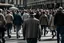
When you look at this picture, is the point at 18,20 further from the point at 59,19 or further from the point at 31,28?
the point at 31,28

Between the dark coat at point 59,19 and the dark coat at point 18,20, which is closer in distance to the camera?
the dark coat at point 59,19

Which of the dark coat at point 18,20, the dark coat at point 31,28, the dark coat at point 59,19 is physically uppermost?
the dark coat at point 31,28

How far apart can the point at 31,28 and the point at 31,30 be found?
8 centimetres

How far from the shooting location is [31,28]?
31.9ft

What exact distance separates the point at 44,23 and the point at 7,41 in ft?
9.58

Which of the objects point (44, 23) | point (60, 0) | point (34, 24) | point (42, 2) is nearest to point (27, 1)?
point (42, 2)

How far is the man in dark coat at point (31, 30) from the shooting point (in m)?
9.59

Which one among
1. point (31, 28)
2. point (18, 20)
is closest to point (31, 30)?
point (31, 28)

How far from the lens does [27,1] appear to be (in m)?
133

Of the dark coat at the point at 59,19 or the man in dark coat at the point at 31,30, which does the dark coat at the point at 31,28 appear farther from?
the dark coat at the point at 59,19

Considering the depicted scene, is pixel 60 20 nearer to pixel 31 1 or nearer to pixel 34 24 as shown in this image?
pixel 34 24

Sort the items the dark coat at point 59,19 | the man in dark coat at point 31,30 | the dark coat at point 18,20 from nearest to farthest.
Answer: the man in dark coat at point 31,30 → the dark coat at point 59,19 → the dark coat at point 18,20

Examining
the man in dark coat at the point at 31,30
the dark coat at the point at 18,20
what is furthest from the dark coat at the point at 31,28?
the dark coat at the point at 18,20

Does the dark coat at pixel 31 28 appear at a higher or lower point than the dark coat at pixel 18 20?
higher
